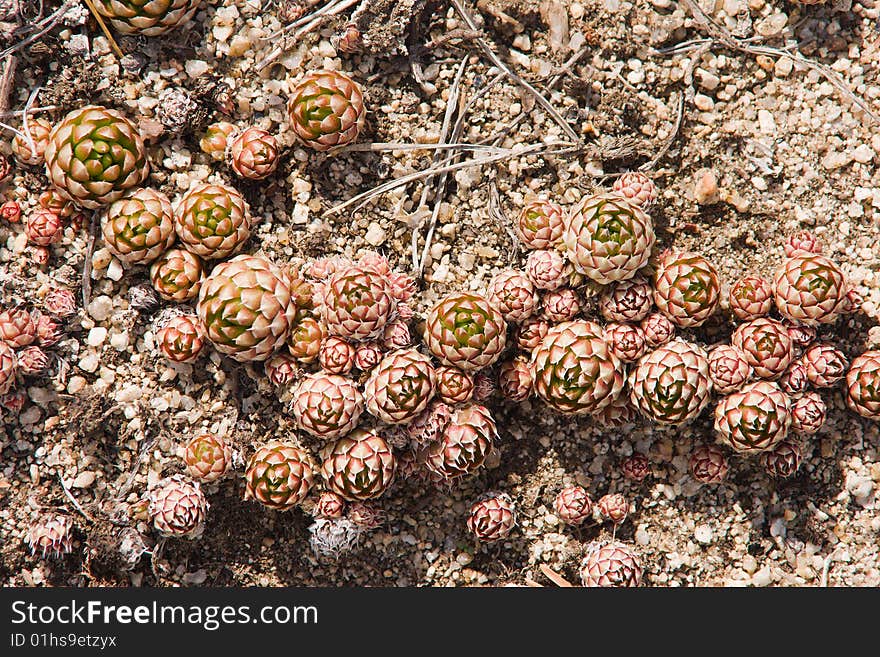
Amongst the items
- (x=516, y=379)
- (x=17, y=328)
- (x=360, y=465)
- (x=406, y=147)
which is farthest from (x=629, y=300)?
(x=17, y=328)

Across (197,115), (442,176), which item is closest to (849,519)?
(442,176)

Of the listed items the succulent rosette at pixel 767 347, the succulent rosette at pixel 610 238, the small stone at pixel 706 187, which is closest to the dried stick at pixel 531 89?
the succulent rosette at pixel 610 238

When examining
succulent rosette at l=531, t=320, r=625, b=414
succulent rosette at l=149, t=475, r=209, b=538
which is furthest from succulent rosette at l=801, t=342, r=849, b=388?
succulent rosette at l=149, t=475, r=209, b=538

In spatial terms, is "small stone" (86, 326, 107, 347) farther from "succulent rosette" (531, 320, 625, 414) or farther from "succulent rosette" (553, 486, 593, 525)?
"succulent rosette" (553, 486, 593, 525)

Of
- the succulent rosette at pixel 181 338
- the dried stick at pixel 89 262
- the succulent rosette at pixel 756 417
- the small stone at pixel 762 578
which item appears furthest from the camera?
the small stone at pixel 762 578

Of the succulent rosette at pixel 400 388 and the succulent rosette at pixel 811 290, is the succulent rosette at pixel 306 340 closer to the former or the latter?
the succulent rosette at pixel 400 388

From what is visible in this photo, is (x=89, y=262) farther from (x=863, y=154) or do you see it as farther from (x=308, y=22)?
(x=863, y=154)

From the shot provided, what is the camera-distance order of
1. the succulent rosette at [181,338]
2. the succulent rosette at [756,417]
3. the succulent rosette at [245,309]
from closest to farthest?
the succulent rosette at [245,309]
the succulent rosette at [756,417]
the succulent rosette at [181,338]
